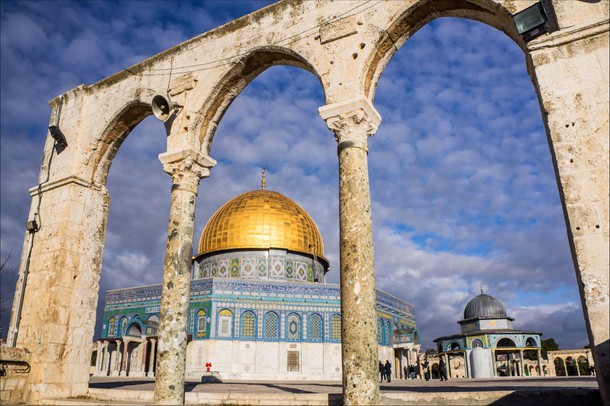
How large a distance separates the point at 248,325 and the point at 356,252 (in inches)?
700

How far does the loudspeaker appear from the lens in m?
7.20

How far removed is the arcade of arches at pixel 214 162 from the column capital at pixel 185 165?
0.02 m

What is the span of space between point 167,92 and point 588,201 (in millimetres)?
6102

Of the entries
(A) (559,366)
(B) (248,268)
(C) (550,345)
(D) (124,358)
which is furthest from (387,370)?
(C) (550,345)

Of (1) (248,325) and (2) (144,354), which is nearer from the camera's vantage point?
(1) (248,325)

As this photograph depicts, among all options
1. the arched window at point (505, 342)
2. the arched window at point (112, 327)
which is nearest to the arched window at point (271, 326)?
the arched window at point (112, 327)

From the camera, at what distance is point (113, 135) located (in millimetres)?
8492

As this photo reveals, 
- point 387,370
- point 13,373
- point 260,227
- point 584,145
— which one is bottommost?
point 13,373

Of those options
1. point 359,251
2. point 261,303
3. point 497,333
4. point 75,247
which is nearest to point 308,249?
point 261,303

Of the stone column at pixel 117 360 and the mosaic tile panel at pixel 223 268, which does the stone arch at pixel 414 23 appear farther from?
the stone column at pixel 117 360

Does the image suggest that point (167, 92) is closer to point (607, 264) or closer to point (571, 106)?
point (571, 106)

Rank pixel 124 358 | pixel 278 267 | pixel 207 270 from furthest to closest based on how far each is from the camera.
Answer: pixel 207 270 → pixel 278 267 → pixel 124 358

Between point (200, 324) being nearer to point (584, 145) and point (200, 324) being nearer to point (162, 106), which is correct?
point (162, 106)

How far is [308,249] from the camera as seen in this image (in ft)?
86.1
